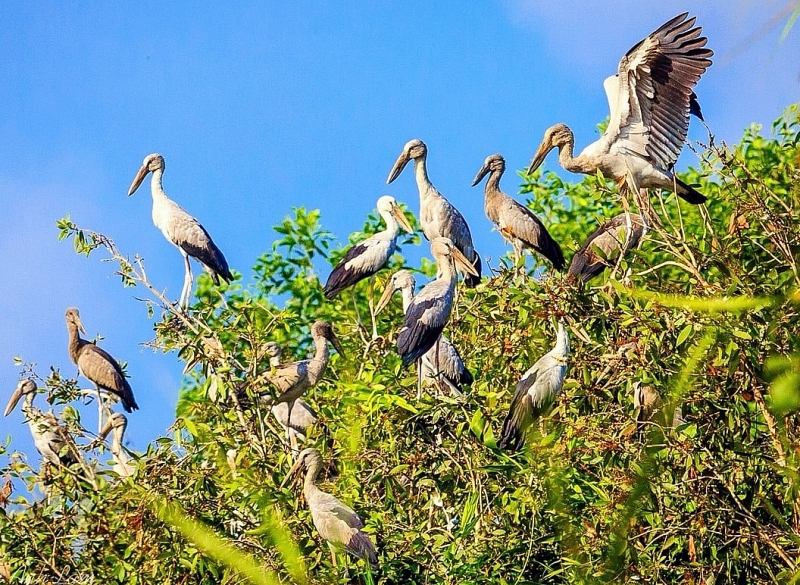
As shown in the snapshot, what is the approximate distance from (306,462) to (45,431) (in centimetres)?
138

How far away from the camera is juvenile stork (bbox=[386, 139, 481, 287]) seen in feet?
31.4

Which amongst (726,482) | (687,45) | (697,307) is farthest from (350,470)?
(697,307)

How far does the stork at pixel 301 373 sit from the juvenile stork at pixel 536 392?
Result: 1745 millimetres

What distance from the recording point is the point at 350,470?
5332mm

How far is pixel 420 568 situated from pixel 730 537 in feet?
3.65

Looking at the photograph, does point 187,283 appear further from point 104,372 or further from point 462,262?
point 462,262

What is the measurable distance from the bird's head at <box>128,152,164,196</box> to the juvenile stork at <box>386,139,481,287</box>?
95.6 inches

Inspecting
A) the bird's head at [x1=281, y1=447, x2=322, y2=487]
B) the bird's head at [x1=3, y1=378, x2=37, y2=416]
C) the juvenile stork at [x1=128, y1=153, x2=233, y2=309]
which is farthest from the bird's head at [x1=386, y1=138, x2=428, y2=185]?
the bird's head at [x1=281, y1=447, x2=322, y2=487]

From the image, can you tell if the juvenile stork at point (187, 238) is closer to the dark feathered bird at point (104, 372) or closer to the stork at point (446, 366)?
the dark feathered bird at point (104, 372)

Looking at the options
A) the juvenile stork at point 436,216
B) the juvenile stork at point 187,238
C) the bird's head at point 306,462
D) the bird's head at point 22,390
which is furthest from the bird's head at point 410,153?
the bird's head at point 306,462

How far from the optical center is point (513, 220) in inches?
390

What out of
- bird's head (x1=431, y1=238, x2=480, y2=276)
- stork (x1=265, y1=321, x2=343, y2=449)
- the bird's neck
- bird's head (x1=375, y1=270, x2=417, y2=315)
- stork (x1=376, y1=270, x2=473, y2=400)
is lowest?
stork (x1=376, y1=270, x2=473, y2=400)

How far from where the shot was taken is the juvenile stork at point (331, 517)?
4527mm

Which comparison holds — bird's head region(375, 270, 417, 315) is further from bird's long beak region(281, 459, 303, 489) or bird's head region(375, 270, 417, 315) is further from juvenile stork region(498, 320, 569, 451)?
bird's long beak region(281, 459, 303, 489)
